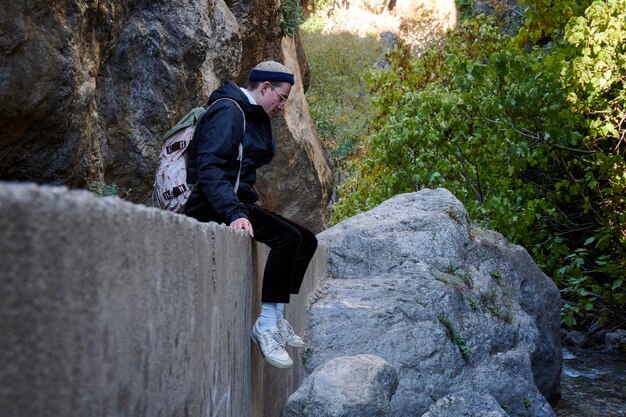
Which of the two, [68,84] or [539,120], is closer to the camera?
[68,84]

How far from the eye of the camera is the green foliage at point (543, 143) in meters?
11.9

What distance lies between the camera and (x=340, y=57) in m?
34.7

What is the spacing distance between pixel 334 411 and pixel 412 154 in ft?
37.1

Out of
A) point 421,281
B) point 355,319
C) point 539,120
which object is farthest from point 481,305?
point 539,120

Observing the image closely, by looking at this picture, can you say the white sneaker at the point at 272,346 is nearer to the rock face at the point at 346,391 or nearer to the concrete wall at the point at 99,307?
the rock face at the point at 346,391

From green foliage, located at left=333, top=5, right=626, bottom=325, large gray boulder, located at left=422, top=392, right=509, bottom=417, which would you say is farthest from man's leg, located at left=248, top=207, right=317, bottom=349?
green foliage, located at left=333, top=5, right=626, bottom=325

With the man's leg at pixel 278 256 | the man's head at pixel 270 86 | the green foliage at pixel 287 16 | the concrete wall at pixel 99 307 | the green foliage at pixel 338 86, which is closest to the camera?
the concrete wall at pixel 99 307

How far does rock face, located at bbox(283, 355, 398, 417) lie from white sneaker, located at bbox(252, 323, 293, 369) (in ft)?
1.18

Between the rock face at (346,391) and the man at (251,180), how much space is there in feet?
0.79

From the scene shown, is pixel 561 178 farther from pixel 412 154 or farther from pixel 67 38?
pixel 67 38

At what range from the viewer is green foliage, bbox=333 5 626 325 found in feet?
39.1

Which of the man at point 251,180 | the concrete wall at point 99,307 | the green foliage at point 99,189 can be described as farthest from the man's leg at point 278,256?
the green foliage at point 99,189

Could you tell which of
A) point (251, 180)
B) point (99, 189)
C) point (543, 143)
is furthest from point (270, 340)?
point (543, 143)

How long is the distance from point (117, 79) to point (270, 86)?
16.0 feet
